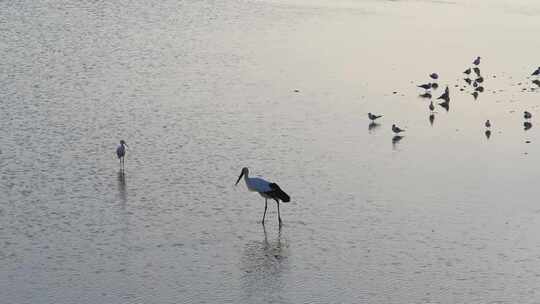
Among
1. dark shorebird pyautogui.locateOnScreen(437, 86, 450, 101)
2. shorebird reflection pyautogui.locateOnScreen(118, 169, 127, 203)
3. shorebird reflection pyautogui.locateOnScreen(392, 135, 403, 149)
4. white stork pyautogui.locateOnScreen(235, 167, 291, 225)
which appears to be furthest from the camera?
dark shorebird pyautogui.locateOnScreen(437, 86, 450, 101)

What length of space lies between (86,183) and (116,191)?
86cm

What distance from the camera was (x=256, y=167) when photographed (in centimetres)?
2286

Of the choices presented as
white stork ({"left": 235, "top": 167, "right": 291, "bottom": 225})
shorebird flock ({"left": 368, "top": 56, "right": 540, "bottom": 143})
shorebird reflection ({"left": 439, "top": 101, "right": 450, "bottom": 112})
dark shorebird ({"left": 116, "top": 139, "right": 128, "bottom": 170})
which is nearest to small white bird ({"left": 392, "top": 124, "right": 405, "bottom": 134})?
shorebird flock ({"left": 368, "top": 56, "right": 540, "bottom": 143})

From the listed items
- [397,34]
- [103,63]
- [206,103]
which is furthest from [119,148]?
[397,34]

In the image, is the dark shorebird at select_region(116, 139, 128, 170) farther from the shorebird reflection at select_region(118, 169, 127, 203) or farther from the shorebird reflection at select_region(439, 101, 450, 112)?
the shorebird reflection at select_region(439, 101, 450, 112)

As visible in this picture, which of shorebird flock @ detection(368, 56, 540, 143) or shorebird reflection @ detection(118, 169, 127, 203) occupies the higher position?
shorebird flock @ detection(368, 56, 540, 143)

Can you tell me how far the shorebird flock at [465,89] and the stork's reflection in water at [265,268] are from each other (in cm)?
995

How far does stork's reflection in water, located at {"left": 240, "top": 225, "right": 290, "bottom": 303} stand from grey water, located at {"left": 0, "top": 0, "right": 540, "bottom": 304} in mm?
47

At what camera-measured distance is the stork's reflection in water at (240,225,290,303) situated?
51.3 feet

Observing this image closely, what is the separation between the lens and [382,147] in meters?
26.3

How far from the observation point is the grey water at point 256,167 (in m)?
16.4

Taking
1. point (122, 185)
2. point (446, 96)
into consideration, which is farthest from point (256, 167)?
point (446, 96)

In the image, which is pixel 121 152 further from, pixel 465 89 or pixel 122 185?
pixel 465 89

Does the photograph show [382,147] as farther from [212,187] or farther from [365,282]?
[365,282]
